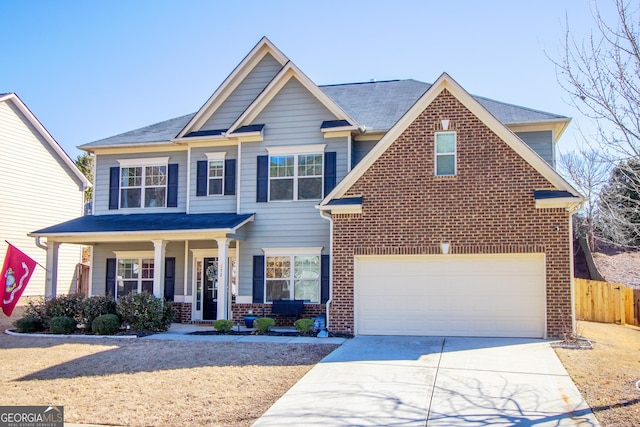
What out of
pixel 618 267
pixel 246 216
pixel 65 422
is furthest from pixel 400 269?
pixel 618 267

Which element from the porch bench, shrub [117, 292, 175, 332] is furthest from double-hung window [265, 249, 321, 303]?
shrub [117, 292, 175, 332]

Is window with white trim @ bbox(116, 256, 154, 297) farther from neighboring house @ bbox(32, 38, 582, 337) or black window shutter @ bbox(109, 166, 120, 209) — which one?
black window shutter @ bbox(109, 166, 120, 209)

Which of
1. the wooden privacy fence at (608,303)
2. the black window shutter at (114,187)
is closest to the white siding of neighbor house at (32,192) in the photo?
the black window shutter at (114,187)

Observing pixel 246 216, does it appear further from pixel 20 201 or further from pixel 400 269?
pixel 20 201

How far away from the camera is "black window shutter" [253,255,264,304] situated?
1745 centimetres

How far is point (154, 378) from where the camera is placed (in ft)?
33.2

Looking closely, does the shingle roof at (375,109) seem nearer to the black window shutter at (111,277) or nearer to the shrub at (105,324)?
the black window shutter at (111,277)

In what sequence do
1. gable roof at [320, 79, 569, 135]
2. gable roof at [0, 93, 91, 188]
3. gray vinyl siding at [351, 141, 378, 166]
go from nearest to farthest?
gable roof at [320, 79, 569, 135], gray vinyl siding at [351, 141, 378, 166], gable roof at [0, 93, 91, 188]

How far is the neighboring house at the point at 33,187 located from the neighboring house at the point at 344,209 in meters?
4.87

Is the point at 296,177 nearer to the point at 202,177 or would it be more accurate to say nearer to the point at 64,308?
the point at 202,177

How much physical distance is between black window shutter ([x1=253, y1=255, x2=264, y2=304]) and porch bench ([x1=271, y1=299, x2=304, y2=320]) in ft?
2.60

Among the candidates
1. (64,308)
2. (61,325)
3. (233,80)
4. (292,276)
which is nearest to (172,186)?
(233,80)

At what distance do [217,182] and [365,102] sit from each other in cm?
561

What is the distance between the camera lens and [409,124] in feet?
48.3
